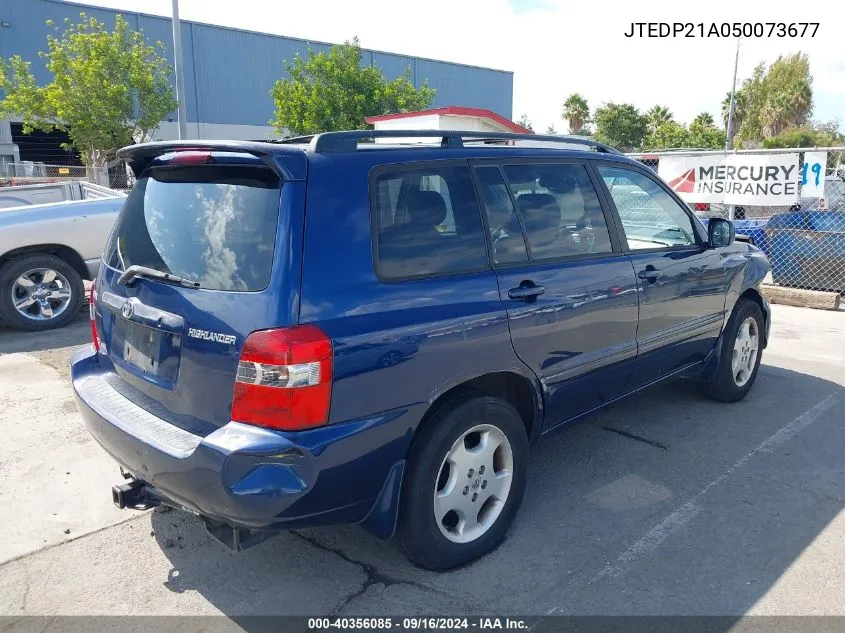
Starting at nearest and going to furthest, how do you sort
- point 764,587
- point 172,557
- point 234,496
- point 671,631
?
point 234,496
point 671,631
point 764,587
point 172,557

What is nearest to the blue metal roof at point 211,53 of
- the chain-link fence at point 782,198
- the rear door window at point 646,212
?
the chain-link fence at point 782,198

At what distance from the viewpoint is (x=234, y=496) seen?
246 cm

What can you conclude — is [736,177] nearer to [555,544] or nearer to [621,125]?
[555,544]

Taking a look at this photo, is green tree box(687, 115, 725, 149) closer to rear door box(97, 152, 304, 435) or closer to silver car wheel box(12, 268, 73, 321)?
silver car wheel box(12, 268, 73, 321)

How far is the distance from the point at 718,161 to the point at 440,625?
30.9 ft

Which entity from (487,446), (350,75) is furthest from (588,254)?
(350,75)

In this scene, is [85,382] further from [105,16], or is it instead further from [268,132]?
[268,132]

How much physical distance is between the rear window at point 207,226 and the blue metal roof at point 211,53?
3146 cm

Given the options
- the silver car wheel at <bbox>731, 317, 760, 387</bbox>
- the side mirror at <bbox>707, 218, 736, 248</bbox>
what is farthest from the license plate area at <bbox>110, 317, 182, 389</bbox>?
the silver car wheel at <bbox>731, 317, 760, 387</bbox>

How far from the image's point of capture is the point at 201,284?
270 cm

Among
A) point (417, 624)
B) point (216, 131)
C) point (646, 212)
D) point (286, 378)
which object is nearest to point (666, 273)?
point (646, 212)

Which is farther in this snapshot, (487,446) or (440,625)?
(487,446)

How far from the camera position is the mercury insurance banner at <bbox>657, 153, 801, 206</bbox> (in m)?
9.63

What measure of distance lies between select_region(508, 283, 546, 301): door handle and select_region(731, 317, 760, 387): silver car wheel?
8.02 feet
